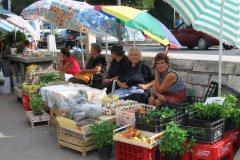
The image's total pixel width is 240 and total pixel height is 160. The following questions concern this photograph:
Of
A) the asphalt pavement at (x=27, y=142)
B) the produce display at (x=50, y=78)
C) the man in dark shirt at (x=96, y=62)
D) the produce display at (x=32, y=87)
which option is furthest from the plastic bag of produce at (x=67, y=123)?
the produce display at (x=50, y=78)

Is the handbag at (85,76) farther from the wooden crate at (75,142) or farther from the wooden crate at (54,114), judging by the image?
the wooden crate at (75,142)

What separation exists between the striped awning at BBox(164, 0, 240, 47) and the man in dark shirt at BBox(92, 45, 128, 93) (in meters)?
2.42

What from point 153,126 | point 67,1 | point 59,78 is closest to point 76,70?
point 59,78

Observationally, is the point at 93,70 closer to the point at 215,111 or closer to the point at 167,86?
the point at 167,86

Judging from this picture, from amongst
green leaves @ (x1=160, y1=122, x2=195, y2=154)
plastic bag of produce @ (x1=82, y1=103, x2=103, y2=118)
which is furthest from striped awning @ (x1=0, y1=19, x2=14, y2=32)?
green leaves @ (x1=160, y1=122, x2=195, y2=154)

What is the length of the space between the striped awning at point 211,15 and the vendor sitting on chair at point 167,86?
43.0 inches

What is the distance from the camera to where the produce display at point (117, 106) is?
558cm

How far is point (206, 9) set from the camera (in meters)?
4.87

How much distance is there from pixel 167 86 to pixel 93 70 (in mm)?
2716

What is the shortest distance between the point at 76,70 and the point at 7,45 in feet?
14.0

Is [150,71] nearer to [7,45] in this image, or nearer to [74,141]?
[74,141]

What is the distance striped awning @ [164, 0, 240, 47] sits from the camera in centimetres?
471

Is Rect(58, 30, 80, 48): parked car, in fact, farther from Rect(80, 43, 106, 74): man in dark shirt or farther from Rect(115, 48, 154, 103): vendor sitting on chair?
Rect(115, 48, 154, 103): vendor sitting on chair

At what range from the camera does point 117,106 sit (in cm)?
570
